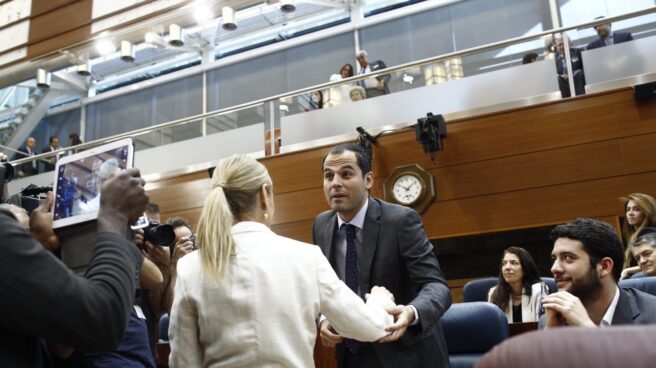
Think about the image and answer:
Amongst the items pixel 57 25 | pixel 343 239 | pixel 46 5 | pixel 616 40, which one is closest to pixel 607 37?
pixel 616 40

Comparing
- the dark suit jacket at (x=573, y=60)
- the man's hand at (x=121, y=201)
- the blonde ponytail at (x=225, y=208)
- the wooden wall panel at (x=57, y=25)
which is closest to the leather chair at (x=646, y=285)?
the blonde ponytail at (x=225, y=208)

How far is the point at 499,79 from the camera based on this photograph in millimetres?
5512

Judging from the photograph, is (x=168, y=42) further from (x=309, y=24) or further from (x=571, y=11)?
(x=571, y=11)

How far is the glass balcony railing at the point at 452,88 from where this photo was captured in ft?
16.9

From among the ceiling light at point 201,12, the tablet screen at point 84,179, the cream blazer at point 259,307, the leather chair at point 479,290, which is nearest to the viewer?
the tablet screen at point 84,179

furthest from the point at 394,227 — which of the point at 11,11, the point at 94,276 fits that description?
the point at 11,11

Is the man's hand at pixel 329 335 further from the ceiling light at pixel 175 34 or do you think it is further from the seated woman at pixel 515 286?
the ceiling light at pixel 175 34

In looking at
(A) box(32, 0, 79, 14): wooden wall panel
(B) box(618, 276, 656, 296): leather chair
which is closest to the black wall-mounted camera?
(B) box(618, 276, 656, 296): leather chair

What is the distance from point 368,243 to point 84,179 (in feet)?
3.48

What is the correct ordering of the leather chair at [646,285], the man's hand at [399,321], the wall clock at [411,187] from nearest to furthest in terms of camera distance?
the man's hand at [399,321], the leather chair at [646,285], the wall clock at [411,187]

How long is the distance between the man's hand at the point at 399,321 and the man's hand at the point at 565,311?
1.51 feet

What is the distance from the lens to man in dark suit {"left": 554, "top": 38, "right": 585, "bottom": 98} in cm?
521

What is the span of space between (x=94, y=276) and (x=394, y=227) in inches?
48.9

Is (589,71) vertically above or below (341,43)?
below
